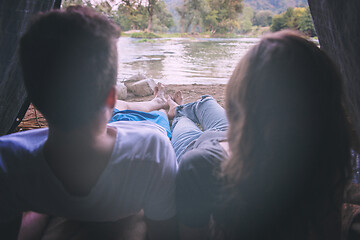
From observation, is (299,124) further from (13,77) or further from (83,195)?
(13,77)

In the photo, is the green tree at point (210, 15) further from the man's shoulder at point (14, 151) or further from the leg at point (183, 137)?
the man's shoulder at point (14, 151)

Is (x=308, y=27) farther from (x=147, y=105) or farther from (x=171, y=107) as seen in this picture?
(x=147, y=105)

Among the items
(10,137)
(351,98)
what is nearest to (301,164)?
(351,98)

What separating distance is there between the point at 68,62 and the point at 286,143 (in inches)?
26.0

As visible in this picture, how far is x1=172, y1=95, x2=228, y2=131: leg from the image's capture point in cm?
164

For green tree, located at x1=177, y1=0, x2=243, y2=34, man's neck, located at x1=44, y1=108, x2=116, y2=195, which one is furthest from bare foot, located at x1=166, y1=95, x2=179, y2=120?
green tree, located at x1=177, y1=0, x2=243, y2=34

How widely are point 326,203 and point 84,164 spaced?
0.80m

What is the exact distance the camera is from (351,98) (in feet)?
3.30

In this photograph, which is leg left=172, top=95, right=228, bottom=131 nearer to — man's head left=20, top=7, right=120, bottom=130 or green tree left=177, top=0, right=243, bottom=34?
man's head left=20, top=7, right=120, bottom=130

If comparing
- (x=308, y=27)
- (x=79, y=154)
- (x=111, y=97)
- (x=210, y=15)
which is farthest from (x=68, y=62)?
(x=210, y=15)

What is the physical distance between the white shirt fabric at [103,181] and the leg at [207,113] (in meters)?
0.79

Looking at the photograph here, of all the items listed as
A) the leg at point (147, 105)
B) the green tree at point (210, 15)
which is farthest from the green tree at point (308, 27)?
the green tree at point (210, 15)

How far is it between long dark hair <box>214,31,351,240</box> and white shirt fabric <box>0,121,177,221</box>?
9.9 inches

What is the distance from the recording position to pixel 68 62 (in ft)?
1.90
